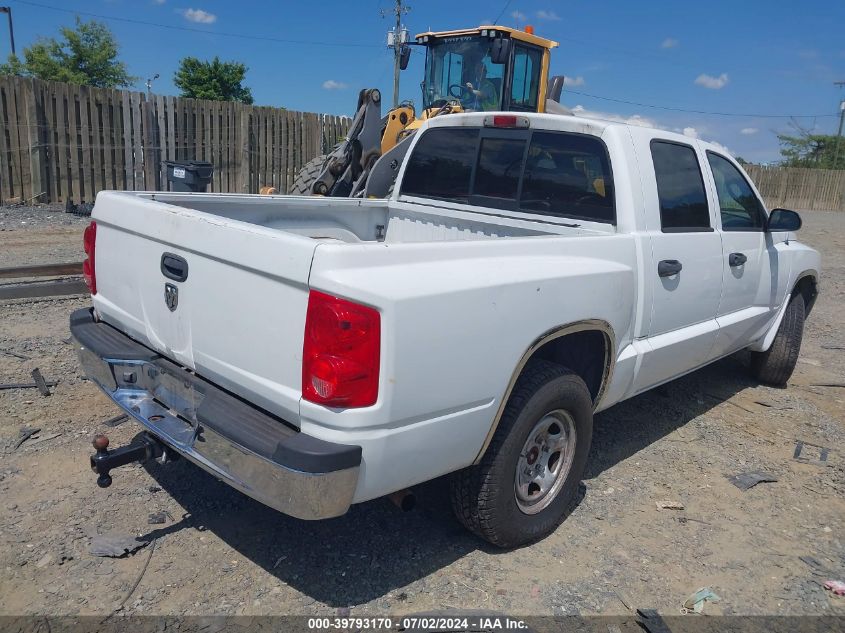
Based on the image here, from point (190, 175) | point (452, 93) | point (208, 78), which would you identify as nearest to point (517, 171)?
point (190, 175)

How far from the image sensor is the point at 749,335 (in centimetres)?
530

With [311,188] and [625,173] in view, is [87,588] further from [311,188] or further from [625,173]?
[311,188]

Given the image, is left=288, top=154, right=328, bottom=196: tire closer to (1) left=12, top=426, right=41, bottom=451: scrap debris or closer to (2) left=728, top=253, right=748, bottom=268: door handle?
(1) left=12, top=426, right=41, bottom=451: scrap debris

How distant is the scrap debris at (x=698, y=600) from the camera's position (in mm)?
3014

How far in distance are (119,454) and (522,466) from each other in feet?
6.02

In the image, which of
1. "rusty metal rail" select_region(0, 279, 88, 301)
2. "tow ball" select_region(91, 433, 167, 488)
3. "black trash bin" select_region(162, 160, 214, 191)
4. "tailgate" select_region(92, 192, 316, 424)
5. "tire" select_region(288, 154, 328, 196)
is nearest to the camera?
"tailgate" select_region(92, 192, 316, 424)

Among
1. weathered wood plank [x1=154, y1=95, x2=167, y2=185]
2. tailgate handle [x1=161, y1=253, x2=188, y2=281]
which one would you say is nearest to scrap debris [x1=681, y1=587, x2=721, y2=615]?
tailgate handle [x1=161, y1=253, x2=188, y2=281]

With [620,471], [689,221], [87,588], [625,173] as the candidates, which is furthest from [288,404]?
[689,221]

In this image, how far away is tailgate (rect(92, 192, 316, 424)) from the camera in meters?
2.46

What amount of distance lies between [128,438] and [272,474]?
6.81 ft

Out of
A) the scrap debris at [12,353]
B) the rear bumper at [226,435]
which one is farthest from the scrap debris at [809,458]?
the scrap debris at [12,353]

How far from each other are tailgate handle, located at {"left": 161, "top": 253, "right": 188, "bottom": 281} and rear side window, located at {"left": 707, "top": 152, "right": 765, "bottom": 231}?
11.6ft

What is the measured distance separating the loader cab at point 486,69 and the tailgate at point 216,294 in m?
7.56

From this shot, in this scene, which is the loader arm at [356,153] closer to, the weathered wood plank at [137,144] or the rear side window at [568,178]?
the rear side window at [568,178]
